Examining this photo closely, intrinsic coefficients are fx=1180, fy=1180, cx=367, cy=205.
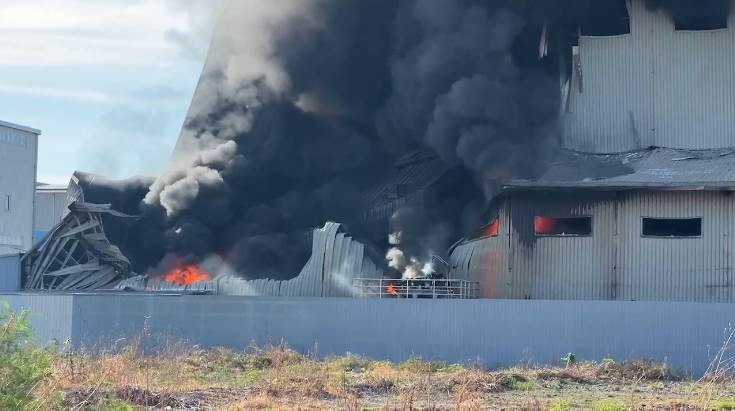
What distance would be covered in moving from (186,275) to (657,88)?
59.7 ft

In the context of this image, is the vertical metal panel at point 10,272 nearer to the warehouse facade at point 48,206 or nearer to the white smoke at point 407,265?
the white smoke at point 407,265

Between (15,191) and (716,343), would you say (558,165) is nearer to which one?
A: (716,343)

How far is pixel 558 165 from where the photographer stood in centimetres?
3950

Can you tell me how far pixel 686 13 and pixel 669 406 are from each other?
2401 cm

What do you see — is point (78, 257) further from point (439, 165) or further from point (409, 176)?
point (439, 165)

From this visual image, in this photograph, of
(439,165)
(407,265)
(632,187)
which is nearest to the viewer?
(632,187)

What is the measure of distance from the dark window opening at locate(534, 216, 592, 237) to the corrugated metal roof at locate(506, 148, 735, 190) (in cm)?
118

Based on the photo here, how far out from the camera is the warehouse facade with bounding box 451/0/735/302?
1419 inches

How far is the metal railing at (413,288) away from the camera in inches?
1441

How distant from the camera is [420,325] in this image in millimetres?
32906

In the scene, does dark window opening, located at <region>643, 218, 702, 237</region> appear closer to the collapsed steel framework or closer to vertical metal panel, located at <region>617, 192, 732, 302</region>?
vertical metal panel, located at <region>617, 192, 732, 302</region>

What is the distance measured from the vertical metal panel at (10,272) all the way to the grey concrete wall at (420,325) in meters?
12.0

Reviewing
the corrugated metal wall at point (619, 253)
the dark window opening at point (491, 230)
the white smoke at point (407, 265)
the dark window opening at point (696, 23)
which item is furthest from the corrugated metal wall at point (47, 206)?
the dark window opening at point (696, 23)

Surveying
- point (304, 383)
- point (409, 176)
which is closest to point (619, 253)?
point (409, 176)
